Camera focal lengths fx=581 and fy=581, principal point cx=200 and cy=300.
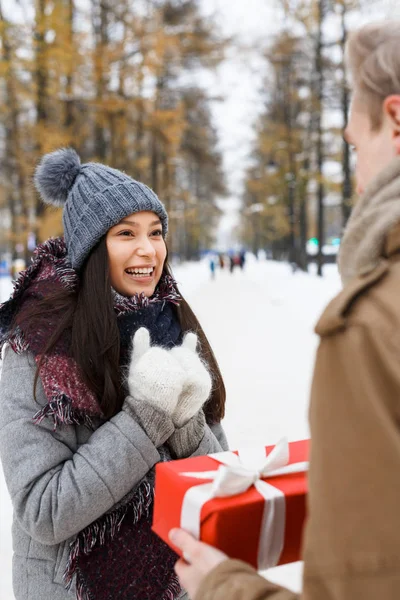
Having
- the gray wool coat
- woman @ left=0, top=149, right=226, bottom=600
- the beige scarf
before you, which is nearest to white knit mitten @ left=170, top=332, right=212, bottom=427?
woman @ left=0, top=149, right=226, bottom=600

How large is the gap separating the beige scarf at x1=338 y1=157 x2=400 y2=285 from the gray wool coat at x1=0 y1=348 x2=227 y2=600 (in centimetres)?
94

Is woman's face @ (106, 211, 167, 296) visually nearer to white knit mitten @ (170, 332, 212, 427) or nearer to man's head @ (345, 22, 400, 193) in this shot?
white knit mitten @ (170, 332, 212, 427)

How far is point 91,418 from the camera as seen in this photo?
1.79m

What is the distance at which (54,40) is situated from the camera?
10.8m

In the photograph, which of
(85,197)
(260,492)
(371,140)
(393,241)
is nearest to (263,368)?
(85,197)

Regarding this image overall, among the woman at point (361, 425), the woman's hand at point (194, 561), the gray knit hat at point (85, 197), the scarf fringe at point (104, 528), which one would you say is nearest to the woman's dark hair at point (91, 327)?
the gray knit hat at point (85, 197)

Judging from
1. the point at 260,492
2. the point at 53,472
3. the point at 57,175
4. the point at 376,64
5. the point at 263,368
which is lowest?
the point at 263,368

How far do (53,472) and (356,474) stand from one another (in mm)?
1047

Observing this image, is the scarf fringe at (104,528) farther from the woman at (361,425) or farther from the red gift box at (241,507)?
the woman at (361,425)

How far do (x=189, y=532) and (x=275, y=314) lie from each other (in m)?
13.6

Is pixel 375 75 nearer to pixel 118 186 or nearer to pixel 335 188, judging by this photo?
pixel 118 186

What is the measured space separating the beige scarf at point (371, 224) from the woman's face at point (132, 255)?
121 centimetres

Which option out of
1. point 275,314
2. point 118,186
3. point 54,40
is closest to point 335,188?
point 275,314

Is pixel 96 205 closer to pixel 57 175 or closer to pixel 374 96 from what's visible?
pixel 57 175
